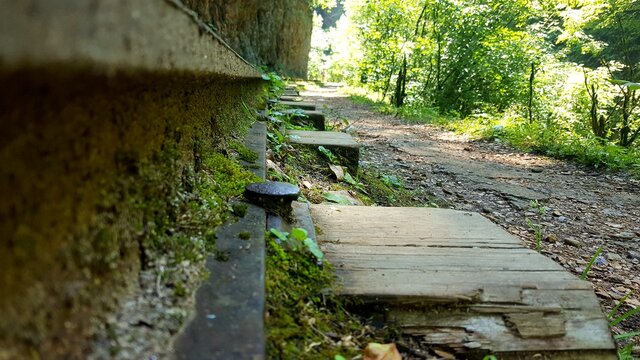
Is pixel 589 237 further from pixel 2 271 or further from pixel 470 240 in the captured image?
pixel 2 271

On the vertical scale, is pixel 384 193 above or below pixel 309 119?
below

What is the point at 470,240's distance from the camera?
154 cm

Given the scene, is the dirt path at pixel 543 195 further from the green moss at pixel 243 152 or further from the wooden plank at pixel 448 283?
the green moss at pixel 243 152

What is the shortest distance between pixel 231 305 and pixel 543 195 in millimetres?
4100

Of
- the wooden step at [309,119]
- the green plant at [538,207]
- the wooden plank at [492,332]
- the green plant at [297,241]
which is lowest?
the green plant at [538,207]

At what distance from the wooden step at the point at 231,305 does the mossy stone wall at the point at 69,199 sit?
0.42 ft

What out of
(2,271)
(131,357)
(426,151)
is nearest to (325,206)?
(131,357)

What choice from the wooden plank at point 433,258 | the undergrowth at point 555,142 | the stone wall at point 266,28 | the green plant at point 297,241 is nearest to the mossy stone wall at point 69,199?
the green plant at point 297,241

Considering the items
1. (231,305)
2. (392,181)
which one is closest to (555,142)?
(392,181)

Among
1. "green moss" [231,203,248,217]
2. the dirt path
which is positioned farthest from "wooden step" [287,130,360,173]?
"green moss" [231,203,248,217]

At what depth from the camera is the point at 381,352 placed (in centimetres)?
94

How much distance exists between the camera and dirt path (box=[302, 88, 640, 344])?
2.86 m

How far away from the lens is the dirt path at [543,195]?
113 inches

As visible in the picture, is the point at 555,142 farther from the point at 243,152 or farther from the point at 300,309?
the point at 300,309
